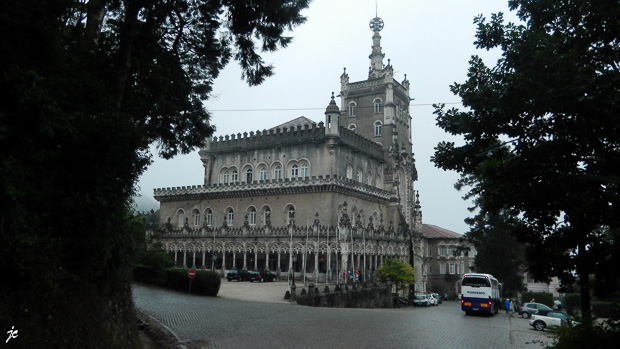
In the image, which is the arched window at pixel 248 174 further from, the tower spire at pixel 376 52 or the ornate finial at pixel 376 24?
the ornate finial at pixel 376 24

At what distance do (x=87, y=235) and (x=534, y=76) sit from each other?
8014 mm

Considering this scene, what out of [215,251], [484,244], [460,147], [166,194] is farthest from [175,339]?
[166,194]

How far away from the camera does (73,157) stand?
25.9 ft

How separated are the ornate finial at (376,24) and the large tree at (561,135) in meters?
56.5

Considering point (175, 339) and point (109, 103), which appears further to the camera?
point (175, 339)

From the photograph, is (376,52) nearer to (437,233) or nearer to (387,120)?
(387,120)

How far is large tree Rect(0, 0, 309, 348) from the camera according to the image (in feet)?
21.9

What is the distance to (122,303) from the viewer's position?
10.4 m

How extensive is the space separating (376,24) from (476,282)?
42727mm

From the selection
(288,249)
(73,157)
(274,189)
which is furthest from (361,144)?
(73,157)

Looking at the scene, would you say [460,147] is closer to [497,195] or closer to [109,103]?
[497,195]

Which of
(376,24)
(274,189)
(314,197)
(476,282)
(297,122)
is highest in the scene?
(376,24)

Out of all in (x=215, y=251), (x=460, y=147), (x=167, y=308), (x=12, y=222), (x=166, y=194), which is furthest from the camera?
(x=166, y=194)

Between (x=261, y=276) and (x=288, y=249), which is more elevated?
(x=288, y=249)
